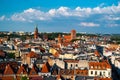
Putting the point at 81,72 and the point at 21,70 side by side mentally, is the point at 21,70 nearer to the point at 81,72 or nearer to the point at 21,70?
the point at 21,70

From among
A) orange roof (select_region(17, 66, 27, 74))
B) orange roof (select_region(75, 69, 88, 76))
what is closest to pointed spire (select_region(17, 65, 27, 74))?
orange roof (select_region(17, 66, 27, 74))

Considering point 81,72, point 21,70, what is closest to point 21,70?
point 21,70

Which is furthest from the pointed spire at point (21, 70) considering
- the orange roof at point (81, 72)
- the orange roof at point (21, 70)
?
the orange roof at point (81, 72)

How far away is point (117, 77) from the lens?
86875 mm

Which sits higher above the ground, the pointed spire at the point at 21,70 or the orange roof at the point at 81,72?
the pointed spire at the point at 21,70

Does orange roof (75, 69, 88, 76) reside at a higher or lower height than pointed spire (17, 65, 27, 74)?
lower

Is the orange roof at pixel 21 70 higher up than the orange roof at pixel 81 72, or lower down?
higher up

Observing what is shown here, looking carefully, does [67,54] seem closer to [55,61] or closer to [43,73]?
[55,61]

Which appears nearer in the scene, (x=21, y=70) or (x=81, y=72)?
(x=21, y=70)

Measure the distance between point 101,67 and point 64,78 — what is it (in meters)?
11.9

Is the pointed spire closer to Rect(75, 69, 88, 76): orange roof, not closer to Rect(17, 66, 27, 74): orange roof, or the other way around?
Rect(17, 66, 27, 74): orange roof

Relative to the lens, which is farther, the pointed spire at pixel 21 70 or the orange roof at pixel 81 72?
the orange roof at pixel 81 72

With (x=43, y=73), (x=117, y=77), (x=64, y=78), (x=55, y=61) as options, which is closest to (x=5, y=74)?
(x=43, y=73)

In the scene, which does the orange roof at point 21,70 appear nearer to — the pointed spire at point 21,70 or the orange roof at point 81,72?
the pointed spire at point 21,70
